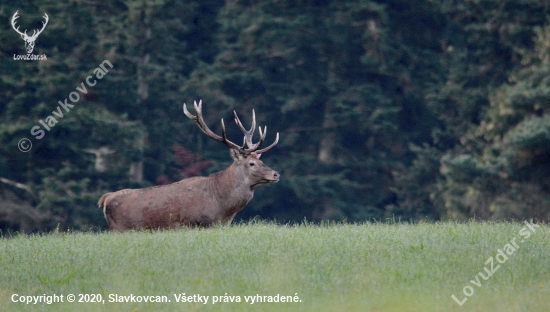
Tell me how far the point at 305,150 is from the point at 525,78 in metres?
9.04

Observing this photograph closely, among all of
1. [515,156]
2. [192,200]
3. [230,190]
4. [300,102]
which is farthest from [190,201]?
[300,102]

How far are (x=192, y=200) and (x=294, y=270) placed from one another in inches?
170

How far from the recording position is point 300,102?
2909 centimetres

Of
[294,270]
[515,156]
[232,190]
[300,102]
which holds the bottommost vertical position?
[515,156]

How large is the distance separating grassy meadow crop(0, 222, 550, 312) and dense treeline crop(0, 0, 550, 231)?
13.8m

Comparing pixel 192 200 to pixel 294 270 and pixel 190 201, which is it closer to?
pixel 190 201

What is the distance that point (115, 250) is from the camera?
9.76 metres

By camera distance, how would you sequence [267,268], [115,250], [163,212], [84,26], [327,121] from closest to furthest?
1. [267,268]
2. [115,250]
3. [163,212]
4. [84,26]
5. [327,121]

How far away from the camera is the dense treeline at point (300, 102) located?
23.9 metres

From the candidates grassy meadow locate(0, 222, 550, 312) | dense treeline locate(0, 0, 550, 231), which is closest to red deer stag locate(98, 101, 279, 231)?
grassy meadow locate(0, 222, 550, 312)

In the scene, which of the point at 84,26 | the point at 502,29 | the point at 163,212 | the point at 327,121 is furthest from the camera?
the point at 327,121

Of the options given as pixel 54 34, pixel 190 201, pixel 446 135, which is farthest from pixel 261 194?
pixel 190 201

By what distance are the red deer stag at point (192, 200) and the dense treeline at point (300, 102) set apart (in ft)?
36.2

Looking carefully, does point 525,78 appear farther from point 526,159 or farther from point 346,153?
point 346,153
